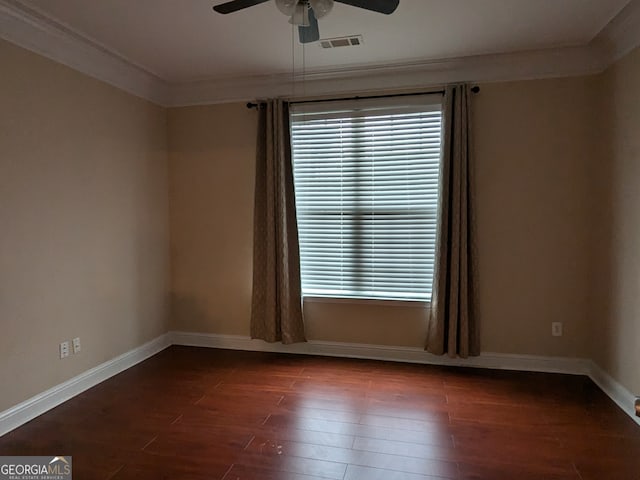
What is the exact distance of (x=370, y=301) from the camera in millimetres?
→ 3785

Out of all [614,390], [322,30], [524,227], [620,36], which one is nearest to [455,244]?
[524,227]

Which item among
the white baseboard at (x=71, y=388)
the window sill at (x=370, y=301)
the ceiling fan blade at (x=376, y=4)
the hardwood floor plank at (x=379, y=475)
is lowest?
the hardwood floor plank at (x=379, y=475)

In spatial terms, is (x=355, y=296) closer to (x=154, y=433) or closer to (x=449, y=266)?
(x=449, y=266)

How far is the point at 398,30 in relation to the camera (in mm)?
2910

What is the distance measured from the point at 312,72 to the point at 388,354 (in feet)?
8.78

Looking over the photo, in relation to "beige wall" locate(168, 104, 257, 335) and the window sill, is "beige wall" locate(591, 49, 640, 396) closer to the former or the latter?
the window sill

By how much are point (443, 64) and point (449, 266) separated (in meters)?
1.72

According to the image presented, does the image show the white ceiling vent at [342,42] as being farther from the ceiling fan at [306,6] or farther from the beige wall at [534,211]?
the beige wall at [534,211]

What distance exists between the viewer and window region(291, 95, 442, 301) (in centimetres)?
362

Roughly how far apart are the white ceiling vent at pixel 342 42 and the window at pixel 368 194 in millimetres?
629

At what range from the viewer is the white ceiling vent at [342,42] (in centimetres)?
303

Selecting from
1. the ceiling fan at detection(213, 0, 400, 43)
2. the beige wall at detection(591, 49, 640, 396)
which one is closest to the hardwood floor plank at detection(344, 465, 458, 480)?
the beige wall at detection(591, 49, 640, 396)

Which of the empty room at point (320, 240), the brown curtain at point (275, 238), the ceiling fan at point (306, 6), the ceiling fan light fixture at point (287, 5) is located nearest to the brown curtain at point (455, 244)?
the empty room at point (320, 240)

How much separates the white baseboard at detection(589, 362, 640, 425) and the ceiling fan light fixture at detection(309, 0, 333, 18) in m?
3.05
